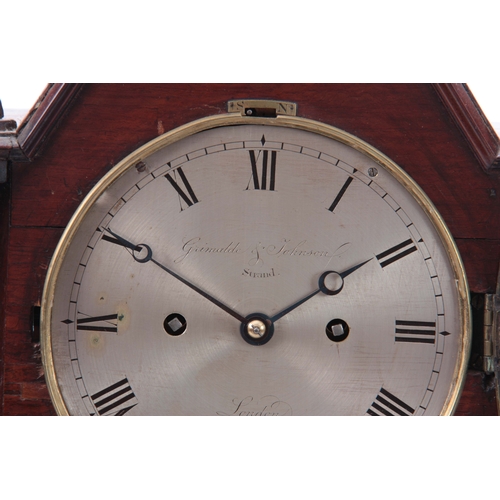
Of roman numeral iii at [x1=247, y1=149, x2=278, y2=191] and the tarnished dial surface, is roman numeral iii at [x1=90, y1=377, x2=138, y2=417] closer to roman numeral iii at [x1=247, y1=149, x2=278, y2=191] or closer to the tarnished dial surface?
the tarnished dial surface

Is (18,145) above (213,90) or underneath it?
underneath

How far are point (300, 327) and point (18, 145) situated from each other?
2.06 feet

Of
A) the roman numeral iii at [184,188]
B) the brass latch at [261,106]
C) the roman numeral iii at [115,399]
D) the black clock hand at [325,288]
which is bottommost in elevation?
the roman numeral iii at [115,399]

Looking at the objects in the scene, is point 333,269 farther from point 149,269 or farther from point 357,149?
point 149,269

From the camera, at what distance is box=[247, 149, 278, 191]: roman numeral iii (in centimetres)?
137

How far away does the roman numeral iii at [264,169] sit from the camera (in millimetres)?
1372

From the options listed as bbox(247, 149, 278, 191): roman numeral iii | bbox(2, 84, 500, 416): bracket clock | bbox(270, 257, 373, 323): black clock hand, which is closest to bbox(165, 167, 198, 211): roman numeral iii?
bbox(2, 84, 500, 416): bracket clock

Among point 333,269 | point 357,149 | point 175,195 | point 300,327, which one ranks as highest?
point 357,149

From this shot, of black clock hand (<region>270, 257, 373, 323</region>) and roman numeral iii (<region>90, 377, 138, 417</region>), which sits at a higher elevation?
black clock hand (<region>270, 257, 373, 323</region>)

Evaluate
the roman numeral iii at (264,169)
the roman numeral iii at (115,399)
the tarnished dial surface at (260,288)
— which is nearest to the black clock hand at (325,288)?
the tarnished dial surface at (260,288)

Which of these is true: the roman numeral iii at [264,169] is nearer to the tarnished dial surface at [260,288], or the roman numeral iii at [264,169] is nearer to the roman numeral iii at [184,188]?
the tarnished dial surface at [260,288]

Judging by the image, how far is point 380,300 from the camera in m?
1.38

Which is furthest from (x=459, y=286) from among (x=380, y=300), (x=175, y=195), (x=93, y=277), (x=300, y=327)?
(x=93, y=277)

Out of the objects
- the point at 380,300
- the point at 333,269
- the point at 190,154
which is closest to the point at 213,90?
the point at 190,154
